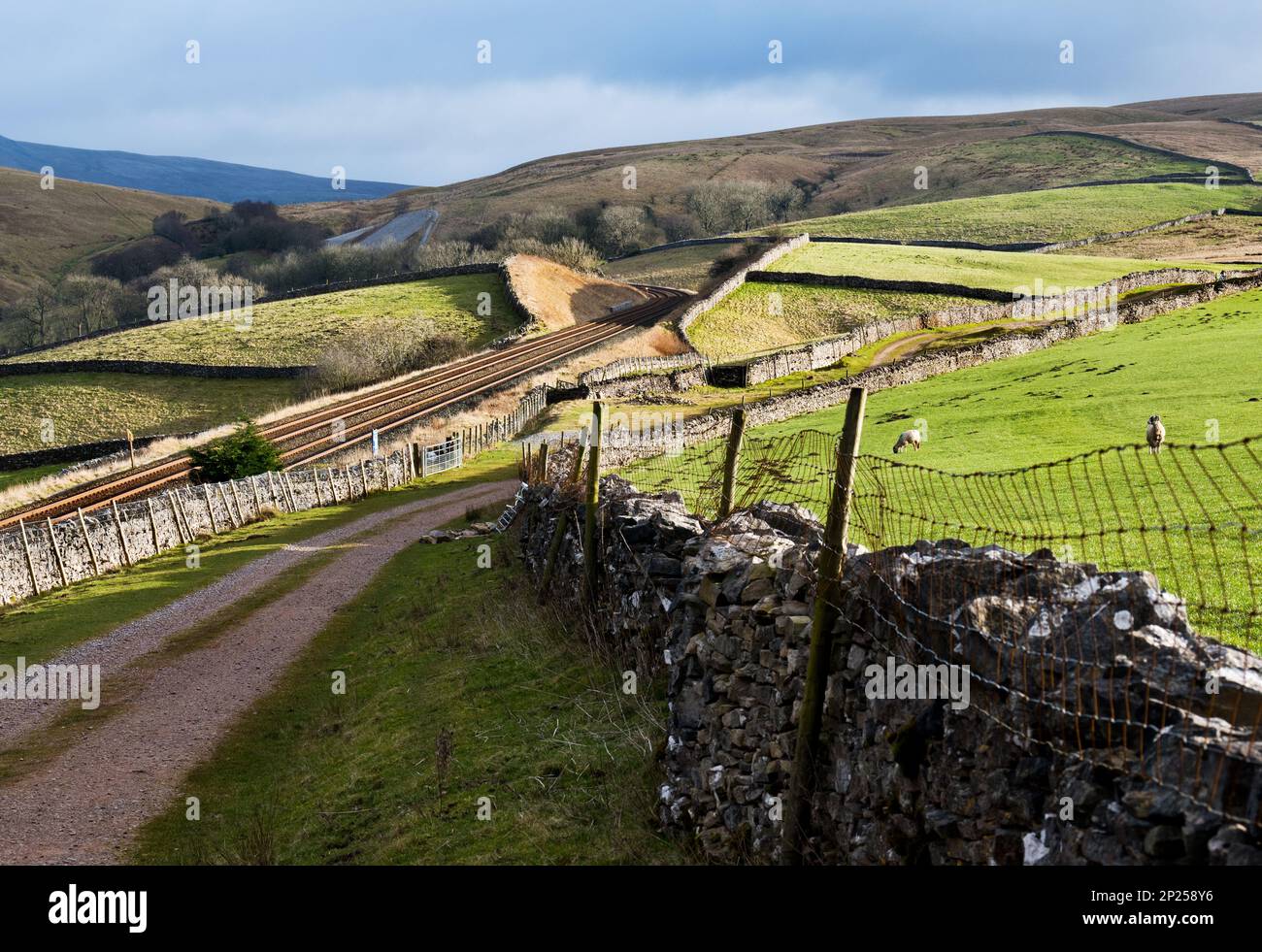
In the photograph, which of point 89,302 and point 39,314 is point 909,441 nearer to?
point 39,314

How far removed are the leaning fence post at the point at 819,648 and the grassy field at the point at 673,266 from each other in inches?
3717

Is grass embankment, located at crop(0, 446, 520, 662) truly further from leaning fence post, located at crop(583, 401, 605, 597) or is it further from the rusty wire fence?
the rusty wire fence

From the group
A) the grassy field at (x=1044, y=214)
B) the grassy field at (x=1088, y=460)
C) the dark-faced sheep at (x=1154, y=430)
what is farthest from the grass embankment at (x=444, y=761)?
the grassy field at (x=1044, y=214)

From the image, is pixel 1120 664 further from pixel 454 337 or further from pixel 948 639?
pixel 454 337

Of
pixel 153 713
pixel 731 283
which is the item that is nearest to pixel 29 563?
pixel 153 713

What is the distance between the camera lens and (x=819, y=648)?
909 cm

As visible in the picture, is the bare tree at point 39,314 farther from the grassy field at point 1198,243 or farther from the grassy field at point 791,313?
the grassy field at point 1198,243

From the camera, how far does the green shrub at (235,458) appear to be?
1670 inches

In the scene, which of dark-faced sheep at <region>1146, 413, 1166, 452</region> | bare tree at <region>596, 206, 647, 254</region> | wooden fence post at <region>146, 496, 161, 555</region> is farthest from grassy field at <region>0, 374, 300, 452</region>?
bare tree at <region>596, 206, 647, 254</region>

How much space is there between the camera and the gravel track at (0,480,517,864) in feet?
48.4

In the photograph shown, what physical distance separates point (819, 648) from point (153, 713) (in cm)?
1494

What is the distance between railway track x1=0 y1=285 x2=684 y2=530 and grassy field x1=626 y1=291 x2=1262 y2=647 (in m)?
23.8

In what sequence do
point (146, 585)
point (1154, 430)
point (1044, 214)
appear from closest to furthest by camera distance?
point (1154, 430), point (146, 585), point (1044, 214)

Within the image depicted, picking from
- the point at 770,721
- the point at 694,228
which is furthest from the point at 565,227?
the point at 770,721
